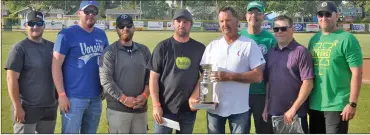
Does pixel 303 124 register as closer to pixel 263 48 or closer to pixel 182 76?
pixel 263 48

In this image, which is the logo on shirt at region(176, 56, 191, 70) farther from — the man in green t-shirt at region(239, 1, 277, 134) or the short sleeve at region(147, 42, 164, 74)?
the man in green t-shirt at region(239, 1, 277, 134)

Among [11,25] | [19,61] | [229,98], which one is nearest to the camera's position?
[229,98]

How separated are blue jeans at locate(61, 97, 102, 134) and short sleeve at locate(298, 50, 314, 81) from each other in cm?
245

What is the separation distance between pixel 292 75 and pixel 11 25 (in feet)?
152

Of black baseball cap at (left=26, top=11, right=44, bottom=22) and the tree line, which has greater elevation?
the tree line

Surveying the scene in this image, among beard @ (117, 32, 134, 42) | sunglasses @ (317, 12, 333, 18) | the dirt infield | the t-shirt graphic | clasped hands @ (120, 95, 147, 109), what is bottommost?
the dirt infield

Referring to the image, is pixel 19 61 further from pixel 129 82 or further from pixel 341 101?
pixel 341 101

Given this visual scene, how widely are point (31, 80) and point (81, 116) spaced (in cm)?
72

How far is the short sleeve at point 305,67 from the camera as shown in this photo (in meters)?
4.81

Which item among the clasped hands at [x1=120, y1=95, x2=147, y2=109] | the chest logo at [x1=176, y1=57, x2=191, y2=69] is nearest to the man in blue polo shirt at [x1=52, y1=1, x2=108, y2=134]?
the clasped hands at [x1=120, y1=95, x2=147, y2=109]

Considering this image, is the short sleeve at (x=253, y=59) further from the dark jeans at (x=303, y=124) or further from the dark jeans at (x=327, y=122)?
the dark jeans at (x=327, y=122)

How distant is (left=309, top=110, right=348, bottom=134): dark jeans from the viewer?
502 centimetres

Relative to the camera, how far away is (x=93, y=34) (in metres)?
5.43

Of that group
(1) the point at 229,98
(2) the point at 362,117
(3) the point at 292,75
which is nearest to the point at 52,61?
(1) the point at 229,98
